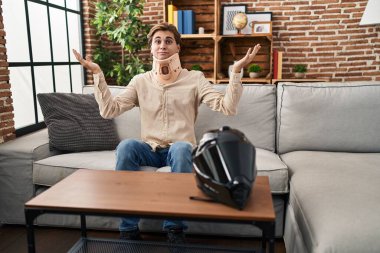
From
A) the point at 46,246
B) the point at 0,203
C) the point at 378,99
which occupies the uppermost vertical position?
the point at 378,99

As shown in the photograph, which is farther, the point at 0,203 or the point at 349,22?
the point at 349,22

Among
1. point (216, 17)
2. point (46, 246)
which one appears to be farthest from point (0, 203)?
point (216, 17)

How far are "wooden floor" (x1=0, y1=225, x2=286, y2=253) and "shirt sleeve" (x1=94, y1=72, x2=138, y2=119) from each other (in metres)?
0.69

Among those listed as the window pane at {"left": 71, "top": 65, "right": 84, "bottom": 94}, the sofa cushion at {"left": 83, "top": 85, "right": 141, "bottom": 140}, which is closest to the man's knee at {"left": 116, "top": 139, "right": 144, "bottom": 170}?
the sofa cushion at {"left": 83, "top": 85, "right": 141, "bottom": 140}

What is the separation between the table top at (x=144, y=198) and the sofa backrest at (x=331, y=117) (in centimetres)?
89

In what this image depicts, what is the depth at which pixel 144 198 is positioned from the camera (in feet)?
3.92

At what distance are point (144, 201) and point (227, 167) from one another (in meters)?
0.30

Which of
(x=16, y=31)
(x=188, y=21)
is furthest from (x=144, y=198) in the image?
(x=188, y=21)

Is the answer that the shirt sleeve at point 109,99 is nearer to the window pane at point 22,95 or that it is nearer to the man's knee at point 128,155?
the man's knee at point 128,155

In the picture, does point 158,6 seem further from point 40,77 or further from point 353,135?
point 353,135

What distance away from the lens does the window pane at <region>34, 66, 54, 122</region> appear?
2.91m

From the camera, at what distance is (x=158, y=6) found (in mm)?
4090

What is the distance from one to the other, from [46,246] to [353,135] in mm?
1854

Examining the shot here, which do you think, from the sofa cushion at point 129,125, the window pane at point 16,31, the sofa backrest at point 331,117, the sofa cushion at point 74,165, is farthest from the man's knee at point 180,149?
the window pane at point 16,31
